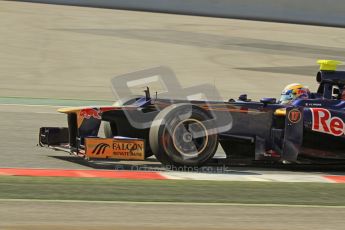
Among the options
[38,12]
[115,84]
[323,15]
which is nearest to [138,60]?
[115,84]

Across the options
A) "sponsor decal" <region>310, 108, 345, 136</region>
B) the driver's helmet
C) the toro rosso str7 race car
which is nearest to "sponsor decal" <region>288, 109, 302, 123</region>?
the toro rosso str7 race car

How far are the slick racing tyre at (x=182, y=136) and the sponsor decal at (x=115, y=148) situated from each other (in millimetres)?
177

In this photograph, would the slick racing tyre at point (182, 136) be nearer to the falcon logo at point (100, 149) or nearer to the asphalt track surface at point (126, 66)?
the falcon logo at point (100, 149)

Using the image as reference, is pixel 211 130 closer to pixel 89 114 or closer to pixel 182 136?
pixel 182 136

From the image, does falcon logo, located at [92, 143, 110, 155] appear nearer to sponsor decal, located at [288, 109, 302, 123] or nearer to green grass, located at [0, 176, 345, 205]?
green grass, located at [0, 176, 345, 205]

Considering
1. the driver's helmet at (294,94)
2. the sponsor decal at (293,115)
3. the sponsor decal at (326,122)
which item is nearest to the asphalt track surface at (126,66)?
the sponsor decal at (293,115)

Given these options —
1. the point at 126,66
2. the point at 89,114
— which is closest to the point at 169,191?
the point at 89,114

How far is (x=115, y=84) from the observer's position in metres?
21.2

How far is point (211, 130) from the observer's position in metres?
9.80

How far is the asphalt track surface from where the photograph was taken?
7.05m

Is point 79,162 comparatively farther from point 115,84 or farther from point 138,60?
point 138,60

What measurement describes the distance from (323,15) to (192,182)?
23675mm

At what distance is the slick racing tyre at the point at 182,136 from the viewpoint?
379 inches

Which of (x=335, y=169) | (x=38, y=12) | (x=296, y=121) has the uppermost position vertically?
(x=38, y=12)
